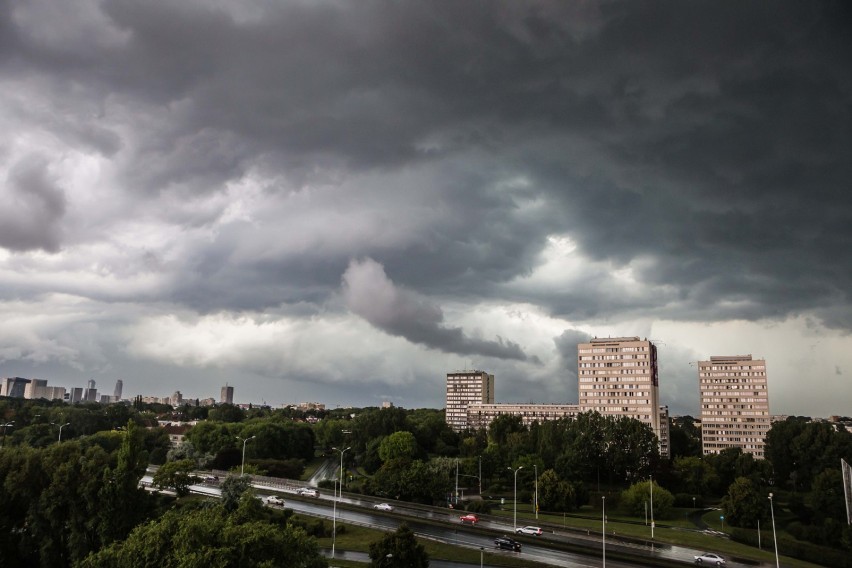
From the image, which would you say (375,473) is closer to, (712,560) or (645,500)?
(645,500)

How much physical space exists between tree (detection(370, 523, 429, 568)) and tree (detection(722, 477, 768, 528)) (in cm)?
6066

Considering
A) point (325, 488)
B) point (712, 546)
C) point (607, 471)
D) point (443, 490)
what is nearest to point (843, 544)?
point (712, 546)

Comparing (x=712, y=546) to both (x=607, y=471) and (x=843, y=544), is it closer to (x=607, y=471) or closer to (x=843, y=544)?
(x=843, y=544)

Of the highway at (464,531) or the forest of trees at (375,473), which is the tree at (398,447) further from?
the highway at (464,531)

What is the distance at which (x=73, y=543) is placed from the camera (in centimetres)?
6631

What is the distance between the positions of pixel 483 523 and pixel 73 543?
→ 53556mm

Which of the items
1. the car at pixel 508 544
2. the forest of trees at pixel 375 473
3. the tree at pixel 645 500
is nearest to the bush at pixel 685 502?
the forest of trees at pixel 375 473

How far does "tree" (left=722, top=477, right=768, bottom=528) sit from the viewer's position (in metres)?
92.8

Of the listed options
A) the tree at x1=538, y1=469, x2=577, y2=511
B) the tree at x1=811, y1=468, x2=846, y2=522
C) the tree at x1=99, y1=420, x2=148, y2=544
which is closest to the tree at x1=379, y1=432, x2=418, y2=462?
the tree at x1=538, y1=469, x2=577, y2=511

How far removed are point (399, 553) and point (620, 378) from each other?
134691 mm

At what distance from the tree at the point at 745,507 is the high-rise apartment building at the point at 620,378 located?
73.9m

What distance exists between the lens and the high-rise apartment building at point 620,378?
17262 cm

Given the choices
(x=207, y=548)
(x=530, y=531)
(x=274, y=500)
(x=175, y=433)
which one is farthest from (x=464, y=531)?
(x=175, y=433)

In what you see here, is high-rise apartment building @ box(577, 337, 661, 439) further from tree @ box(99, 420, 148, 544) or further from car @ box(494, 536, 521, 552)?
tree @ box(99, 420, 148, 544)
